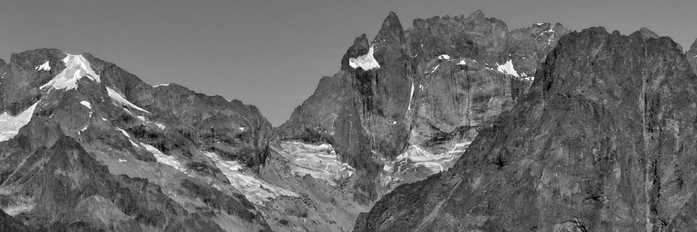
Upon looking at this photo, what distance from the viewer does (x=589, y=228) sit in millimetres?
197000

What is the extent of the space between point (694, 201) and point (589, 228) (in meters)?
16.1

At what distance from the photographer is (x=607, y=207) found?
7859 inches

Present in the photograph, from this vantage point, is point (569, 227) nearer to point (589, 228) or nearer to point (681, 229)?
point (589, 228)

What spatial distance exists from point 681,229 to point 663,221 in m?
3.57

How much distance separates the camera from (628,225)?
197875 mm

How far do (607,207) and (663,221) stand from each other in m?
8.26

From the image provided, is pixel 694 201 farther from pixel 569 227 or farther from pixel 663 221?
pixel 569 227

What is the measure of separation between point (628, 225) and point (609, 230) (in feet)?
9.95

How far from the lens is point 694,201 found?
19925 cm

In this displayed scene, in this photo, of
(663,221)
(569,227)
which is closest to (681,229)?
(663,221)

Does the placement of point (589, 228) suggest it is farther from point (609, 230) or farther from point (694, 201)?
point (694, 201)

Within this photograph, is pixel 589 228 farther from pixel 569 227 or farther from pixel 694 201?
pixel 694 201

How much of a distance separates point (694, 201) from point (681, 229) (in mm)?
5417

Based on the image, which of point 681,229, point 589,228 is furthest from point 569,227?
point 681,229
